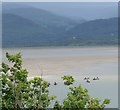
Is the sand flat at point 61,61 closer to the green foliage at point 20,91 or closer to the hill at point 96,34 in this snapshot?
the hill at point 96,34

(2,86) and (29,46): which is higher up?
(29,46)

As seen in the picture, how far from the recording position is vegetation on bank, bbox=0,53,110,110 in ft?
11.9

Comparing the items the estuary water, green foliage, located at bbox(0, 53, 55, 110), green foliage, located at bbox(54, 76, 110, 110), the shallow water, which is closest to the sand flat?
the estuary water

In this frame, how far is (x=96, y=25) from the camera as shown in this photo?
60.3 metres

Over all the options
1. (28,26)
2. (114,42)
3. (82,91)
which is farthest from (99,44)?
(82,91)

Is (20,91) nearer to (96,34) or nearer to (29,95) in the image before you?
(29,95)

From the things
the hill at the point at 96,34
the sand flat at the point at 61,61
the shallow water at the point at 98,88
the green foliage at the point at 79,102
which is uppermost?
the hill at the point at 96,34

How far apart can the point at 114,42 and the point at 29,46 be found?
395 inches

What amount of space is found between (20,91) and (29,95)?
10 cm

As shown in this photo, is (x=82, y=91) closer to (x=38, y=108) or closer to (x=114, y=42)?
(x=38, y=108)

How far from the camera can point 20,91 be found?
381 cm

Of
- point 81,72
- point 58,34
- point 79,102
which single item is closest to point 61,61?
point 81,72

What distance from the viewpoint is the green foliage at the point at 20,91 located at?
3.70 m

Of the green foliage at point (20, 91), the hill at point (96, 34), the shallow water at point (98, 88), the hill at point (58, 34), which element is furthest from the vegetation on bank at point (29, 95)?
the hill at point (96, 34)
